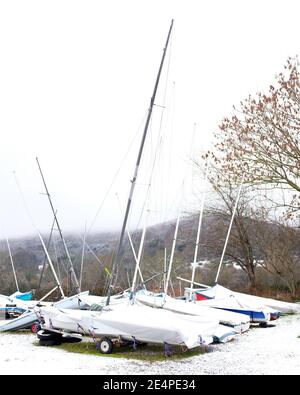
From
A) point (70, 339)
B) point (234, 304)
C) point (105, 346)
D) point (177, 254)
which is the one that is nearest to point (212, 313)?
point (234, 304)

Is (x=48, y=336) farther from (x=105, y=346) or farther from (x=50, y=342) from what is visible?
(x=105, y=346)

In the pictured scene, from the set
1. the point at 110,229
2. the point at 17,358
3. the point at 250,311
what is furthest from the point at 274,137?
the point at 110,229

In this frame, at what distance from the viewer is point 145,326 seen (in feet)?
40.6

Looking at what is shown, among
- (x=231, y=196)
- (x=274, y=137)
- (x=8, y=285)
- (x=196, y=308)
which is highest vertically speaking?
(x=274, y=137)

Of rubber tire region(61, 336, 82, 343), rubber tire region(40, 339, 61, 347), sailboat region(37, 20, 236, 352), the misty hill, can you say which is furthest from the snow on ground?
the misty hill

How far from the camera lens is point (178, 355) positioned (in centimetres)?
1248

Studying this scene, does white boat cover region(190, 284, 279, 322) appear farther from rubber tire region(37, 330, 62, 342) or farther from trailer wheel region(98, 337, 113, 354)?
trailer wheel region(98, 337, 113, 354)

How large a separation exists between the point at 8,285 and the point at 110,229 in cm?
1113

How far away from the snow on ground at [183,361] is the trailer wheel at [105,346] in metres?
0.37

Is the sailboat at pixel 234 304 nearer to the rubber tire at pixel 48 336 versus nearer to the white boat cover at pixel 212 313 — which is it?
the white boat cover at pixel 212 313

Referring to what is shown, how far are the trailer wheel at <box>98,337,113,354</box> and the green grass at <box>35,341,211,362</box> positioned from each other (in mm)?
113

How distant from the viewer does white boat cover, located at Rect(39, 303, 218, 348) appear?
12.1 m

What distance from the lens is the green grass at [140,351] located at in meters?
12.2
